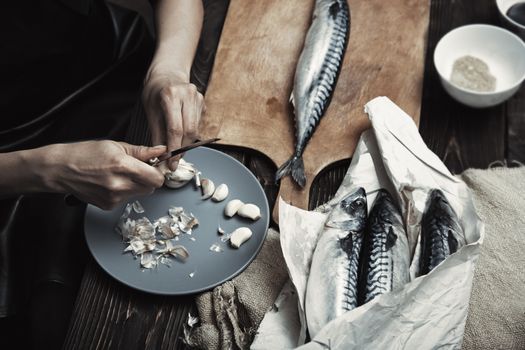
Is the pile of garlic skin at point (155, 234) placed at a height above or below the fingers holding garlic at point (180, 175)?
below

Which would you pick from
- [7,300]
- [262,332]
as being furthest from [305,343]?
[7,300]

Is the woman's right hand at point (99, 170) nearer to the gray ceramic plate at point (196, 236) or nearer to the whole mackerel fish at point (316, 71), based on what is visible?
the gray ceramic plate at point (196, 236)

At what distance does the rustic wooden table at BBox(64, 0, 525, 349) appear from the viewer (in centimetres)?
145

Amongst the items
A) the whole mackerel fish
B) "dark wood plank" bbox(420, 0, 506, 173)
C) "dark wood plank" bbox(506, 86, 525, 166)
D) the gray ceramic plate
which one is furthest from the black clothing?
"dark wood plank" bbox(506, 86, 525, 166)

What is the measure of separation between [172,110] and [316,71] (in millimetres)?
481

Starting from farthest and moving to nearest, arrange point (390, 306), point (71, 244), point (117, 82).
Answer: point (117, 82) → point (71, 244) → point (390, 306)

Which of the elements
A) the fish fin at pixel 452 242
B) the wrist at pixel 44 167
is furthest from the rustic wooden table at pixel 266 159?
the fish fin at pixel 452 242

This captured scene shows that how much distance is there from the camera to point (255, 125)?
5.74ft

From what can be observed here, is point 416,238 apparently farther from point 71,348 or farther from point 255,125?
point 71,348

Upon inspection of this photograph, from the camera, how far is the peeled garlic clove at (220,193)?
1585 millimetres

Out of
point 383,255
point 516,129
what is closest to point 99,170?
point 383,255

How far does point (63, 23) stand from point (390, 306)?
116cm

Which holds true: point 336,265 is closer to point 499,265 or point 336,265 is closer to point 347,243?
point 347,243

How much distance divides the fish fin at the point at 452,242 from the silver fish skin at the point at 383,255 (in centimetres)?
9
